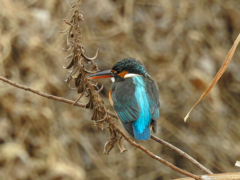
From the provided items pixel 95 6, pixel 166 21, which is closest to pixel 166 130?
pixel 166 21

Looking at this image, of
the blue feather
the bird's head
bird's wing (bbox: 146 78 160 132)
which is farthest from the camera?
the bird's head

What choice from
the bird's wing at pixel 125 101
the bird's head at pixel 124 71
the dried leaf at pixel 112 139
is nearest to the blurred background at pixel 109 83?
the bird's head at pixel 124 71

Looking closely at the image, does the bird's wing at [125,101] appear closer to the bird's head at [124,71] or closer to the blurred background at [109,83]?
the bird's head at [124,71]

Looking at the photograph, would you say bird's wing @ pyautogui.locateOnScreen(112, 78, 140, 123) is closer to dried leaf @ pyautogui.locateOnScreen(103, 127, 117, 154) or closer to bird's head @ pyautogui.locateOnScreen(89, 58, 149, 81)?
bird's head @ pyautogui.locateOnScreen(89, 58, 149, 81)

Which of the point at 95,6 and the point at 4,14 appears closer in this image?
the point at 4,14

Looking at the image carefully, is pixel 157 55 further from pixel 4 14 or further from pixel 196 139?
pixel 4 14

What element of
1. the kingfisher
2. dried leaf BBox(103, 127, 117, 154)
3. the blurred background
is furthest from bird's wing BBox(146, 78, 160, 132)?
the blurred background
